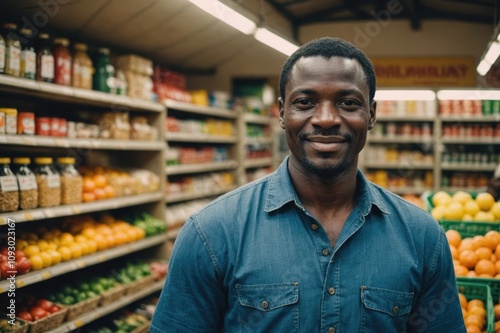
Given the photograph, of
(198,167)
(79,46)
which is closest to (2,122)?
(79,46)

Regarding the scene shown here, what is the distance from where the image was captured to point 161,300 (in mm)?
1549

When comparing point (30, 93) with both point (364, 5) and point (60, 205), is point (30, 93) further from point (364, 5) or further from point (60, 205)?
point (364, 5)

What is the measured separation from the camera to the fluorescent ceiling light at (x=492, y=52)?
17.4ft

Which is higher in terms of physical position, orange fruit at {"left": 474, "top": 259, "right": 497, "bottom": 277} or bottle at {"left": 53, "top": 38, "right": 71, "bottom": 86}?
bottle at {"left": 53, "top": 38, "right": 71, "bottom": 86}

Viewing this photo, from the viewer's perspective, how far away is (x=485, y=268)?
2.94 meters

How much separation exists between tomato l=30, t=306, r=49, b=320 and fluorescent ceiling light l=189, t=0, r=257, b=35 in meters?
2.56

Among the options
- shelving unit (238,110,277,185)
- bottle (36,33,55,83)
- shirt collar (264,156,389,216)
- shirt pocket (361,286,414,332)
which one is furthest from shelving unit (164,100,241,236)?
shirt pocket (361,286,414,332)

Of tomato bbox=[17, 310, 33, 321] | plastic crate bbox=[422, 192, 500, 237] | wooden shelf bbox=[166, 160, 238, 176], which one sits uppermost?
wooden shelf bbox=[166, 160, 238, 176]

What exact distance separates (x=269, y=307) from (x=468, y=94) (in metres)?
7.46

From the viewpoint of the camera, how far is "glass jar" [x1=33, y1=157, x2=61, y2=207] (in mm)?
3699

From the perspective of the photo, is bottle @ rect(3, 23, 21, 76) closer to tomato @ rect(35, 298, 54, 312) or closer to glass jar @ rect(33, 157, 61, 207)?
glass jar @ rect(33, 157, 61, 207)

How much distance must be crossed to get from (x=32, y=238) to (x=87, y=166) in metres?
1.12

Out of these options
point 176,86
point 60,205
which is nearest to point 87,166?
point 60,205

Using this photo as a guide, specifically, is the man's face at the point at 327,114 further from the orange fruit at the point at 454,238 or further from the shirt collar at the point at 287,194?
the orange fruit at the point at 454,238
